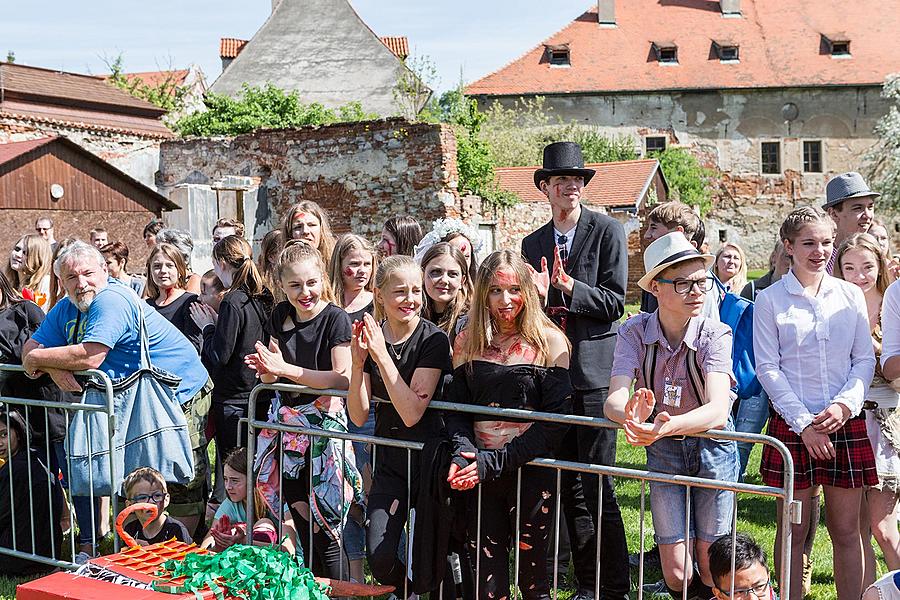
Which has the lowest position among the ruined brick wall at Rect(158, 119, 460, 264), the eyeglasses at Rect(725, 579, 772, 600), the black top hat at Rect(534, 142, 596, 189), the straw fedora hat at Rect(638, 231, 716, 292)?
the eyeglasses at Rect(725, 579, 772, 600)

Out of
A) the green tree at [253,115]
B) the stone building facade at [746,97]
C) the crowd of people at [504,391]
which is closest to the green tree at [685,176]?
the stone building facade at [746,97]

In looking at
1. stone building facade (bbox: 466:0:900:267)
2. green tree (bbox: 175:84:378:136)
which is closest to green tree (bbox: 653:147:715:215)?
stone building facade (bbox: 466:0:900:267)

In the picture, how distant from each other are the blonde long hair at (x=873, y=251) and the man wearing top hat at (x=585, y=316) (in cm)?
116

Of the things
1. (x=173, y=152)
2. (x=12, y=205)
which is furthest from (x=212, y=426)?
(x=173, y=152)

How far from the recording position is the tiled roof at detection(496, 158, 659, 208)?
27281mm

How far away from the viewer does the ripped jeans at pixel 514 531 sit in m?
3.96

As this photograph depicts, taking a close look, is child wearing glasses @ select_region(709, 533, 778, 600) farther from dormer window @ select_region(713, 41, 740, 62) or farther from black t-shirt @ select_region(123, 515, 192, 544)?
dormer window @ select_region(713, 41, 740, 62)

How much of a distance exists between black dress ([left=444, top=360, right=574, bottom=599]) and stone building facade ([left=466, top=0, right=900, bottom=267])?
39094 mm

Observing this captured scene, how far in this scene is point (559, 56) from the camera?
43312mm

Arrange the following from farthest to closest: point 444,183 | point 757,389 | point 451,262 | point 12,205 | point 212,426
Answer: point 444,183, point 12,205, point 212,426, point 757,389, point 451,262

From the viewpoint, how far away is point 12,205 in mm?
13547

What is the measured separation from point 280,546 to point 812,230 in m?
2.96

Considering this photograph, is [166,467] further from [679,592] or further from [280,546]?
[679,592]

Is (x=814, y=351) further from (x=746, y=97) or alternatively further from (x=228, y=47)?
(x=228, y=47)
